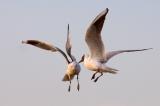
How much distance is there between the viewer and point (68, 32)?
24031mm

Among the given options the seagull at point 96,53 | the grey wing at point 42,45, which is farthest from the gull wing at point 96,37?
the grey wing at point 42,45

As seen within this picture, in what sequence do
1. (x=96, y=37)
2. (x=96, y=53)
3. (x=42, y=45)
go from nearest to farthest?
(x=96, y=37) < (x=96, y=53) < (x=42, y=45)

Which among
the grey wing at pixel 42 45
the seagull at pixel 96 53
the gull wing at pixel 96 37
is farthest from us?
the grey wing at pixel 42 45

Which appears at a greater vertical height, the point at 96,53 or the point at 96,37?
the point at 96,37

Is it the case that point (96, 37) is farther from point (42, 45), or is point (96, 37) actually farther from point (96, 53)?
point (42, 45)

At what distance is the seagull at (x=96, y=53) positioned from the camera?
70.5 feet

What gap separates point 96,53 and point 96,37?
960 mm

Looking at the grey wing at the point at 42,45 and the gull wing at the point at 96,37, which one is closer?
the gull wing at the point at 96,37

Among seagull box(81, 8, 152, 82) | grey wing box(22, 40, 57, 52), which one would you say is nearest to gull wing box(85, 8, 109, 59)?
seagull box(81, 8, 152, 82)

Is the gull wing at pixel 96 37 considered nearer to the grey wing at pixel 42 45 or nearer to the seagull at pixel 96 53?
the seagull at pixel 96 53

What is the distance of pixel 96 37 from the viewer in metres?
22.1

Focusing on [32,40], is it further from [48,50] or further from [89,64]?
[89,64]

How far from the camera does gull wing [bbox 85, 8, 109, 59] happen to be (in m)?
21.0

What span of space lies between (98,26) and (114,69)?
143 centimetres
